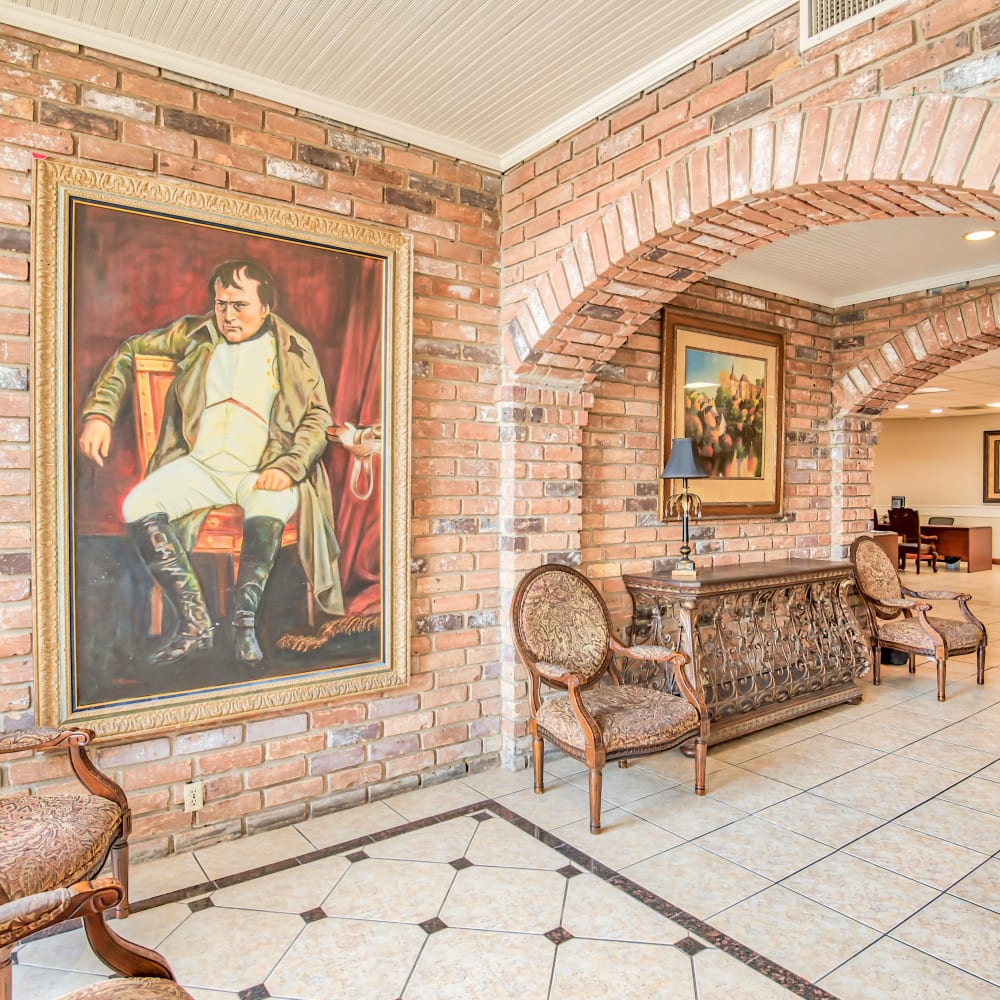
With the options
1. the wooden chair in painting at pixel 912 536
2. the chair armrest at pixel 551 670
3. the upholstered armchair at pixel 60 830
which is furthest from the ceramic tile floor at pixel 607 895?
the wooden chair in painting at pixel 912 536

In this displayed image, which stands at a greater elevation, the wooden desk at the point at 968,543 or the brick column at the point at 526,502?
the brick column at the point at 526,502

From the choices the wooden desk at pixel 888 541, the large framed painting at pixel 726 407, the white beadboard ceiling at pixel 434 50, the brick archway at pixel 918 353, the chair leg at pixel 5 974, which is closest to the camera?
the chair leg at pixel 5 974

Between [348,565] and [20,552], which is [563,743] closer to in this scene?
[348,565]

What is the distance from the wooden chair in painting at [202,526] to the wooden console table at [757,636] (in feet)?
6.70

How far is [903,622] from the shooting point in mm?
4949

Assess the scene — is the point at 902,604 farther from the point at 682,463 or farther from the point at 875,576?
the point at 682,463

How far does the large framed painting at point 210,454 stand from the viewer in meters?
2.35

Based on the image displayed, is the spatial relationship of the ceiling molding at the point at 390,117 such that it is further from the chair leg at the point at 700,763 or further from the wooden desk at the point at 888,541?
the wooden desk at the point at 888,541

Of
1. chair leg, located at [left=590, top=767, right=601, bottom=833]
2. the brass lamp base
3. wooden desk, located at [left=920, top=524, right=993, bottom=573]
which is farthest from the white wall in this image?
chair leg, located at [left=590, top=767, right=601, bottom=833]

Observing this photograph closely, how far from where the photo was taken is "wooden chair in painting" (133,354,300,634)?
8.14ft

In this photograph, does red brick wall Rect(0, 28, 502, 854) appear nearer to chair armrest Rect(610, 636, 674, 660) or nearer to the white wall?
chair armrest Rect(610, 636, 674, 660)

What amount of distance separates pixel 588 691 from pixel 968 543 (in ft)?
34.3

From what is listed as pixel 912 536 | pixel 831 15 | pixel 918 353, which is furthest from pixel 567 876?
pixel 912 536

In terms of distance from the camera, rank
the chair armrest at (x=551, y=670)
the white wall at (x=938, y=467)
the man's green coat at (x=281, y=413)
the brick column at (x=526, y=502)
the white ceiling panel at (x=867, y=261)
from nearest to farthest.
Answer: the man's green coat at (x=281, y=413) < the chair armrest at (x=551, y=670) < the brick column at (x=526, y=502) < the white ceiling panel at (x=867, y=261) < the white wall at (x=938, y=467)
